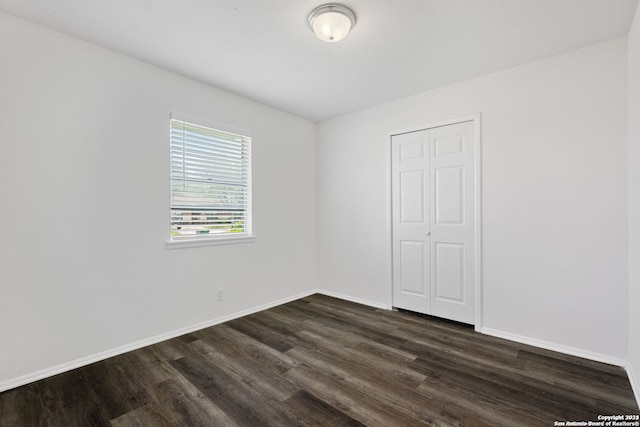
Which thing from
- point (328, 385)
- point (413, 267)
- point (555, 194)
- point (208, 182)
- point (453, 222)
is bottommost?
point (328, 385)

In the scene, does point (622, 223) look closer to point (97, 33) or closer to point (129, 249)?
point (129, 249)

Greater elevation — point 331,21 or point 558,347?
point 331,21

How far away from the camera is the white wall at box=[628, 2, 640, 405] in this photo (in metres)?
1.94

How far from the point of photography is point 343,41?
2395 millimetres

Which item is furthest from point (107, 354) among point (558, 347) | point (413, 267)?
point (558, 347)

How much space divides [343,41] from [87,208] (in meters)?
2.51

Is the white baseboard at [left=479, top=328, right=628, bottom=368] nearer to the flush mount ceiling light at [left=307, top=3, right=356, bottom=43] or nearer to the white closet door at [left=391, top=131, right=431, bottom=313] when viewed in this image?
the white closet door at [left=391, top=131, right=431, bottom=313]

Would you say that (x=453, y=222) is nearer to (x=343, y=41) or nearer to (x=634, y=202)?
(x=634, y=202)

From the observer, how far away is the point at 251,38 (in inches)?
92.0

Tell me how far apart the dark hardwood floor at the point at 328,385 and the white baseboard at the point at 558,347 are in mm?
75

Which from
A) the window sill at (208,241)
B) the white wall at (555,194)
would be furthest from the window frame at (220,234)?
the white wall at (555,194)

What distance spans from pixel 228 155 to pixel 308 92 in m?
1.18

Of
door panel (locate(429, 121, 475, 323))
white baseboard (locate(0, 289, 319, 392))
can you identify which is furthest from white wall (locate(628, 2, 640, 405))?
white baseboard (locate(0, 289, 319, 392))

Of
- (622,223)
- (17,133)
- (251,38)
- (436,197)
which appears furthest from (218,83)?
(622,223)
